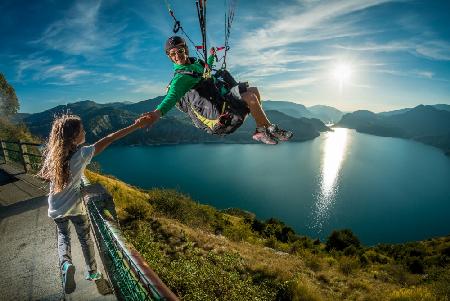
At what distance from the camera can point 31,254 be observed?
17.9ft

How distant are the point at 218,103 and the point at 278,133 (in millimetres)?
1581

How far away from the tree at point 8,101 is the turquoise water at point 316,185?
45.2m

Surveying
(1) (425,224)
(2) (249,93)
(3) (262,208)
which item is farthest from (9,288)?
(1) (425,224)

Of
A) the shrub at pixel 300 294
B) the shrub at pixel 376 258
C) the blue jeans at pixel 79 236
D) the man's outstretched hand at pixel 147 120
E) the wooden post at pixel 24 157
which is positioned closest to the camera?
the man's outstretched hand at pixel 147 120

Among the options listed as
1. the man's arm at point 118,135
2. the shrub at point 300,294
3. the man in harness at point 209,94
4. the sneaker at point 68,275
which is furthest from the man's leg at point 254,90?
the shrub at point 300,294

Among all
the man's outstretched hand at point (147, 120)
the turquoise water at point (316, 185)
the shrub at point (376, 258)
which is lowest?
the turquoise water at point (316, 185)

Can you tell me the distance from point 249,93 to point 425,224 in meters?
89.7

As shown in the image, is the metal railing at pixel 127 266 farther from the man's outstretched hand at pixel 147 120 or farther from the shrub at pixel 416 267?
the shrub at pixel 416 267

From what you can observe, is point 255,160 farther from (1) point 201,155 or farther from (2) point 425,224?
(2) point 425,224

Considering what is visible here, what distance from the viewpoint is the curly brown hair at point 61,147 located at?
10.7 feet

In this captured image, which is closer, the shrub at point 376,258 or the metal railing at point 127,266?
the metal railing at point 127,266

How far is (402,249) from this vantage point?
4325cm

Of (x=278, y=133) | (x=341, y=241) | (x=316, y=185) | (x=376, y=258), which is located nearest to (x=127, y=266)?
(x=278, y=133)

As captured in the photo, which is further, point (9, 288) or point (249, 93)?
point (249, 93)
